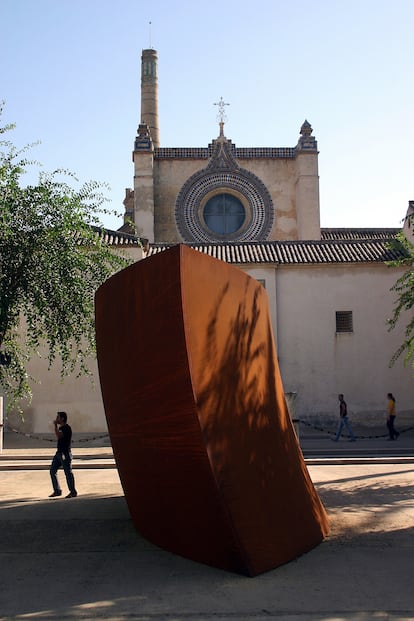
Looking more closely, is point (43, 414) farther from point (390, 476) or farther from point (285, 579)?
point (285, 579)

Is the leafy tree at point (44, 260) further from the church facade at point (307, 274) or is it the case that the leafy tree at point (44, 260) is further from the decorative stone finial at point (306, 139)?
the decorative stone finial at point (306, 139)

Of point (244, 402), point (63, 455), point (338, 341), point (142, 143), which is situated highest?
point (142, 143)

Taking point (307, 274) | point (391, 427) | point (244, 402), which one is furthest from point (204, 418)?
point (307, 274)

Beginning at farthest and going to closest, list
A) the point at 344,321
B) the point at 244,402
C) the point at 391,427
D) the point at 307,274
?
the point at 307,274 → the point at 344,321 → the point at 391,427 → the point at 244,402

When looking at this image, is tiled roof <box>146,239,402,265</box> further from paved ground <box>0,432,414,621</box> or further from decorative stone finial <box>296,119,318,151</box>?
paved ground <box>0,432,414,621</box>

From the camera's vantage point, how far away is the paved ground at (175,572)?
5078 millimetres

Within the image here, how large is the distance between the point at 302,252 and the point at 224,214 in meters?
7.61

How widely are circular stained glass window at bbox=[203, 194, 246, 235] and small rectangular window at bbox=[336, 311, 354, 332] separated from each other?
900 centimetres

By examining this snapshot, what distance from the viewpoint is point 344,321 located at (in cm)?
2342

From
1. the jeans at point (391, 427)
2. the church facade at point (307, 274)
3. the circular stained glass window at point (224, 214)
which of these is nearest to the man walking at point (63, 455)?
the church facade at point (307, 274)

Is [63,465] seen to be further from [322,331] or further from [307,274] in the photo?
[307,274]

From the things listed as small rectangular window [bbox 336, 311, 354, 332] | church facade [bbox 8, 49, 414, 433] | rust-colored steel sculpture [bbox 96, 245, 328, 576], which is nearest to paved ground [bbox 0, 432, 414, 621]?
rust-colored steel sculpture [bbox 96, 245, 328, 576]

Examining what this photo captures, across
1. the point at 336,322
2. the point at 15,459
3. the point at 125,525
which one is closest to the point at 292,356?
the point at 336,322

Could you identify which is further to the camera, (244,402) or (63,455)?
(63,455)
